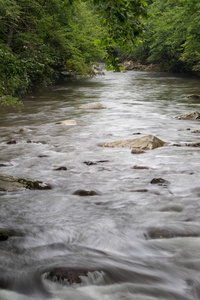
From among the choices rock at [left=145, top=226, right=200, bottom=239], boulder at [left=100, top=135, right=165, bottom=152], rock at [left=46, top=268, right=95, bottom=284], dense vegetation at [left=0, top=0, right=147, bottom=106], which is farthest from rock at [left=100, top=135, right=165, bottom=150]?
rock at [left=46, top=268, right=95, bottom=284]

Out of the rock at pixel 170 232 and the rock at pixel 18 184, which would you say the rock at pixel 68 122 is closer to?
the rock at pixel 18 184

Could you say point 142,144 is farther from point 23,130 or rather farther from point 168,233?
point 168,233

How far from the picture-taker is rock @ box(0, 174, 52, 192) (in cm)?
514

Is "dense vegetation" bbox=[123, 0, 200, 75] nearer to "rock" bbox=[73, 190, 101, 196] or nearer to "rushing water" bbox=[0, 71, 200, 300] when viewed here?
"rushing water" bbox=[0, 71, 200, 300]

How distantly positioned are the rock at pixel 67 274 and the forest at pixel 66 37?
8.55ft

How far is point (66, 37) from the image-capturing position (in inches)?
885

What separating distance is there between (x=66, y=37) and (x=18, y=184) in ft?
62.8

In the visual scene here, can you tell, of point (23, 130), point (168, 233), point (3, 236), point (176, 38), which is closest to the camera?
point (3, 236)

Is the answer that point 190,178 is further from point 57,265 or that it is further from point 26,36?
point 26,36

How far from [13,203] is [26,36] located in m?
13.5

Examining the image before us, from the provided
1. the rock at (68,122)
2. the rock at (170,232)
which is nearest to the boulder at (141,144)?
the rock at (68,122)

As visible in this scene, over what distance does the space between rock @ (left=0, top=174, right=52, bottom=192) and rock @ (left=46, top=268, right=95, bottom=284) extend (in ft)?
7.91

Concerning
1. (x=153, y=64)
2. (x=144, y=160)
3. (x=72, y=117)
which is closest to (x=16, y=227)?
(x=144, y=160)

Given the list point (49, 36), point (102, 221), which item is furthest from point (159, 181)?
point (49, 36)
